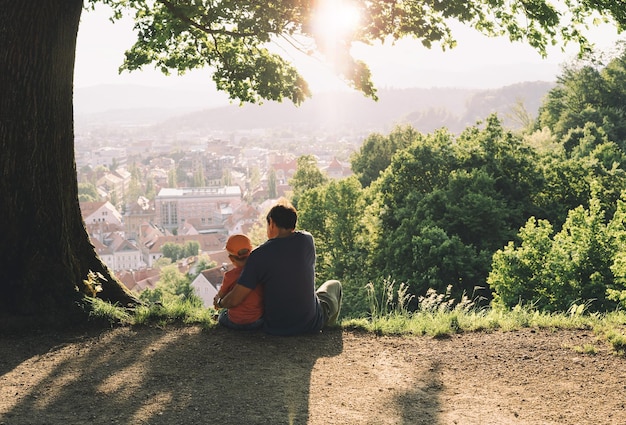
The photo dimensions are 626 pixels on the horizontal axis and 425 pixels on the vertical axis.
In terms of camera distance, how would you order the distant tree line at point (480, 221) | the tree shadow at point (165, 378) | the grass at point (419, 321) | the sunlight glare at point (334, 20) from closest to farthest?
1. the tree shadow at point (165, 378)
2. the grass at point (419, 321)
3. the sunlight glare at point (334, 20)
4. the distant tree line at point (480, 221)

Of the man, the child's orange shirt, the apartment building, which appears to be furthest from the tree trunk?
the apartment building

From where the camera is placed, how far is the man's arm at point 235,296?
566 cm

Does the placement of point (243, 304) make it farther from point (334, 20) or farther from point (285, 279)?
point (334, 20)

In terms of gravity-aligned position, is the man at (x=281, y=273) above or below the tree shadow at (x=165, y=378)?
above

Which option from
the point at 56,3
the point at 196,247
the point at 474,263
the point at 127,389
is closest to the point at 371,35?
the point at 56,3

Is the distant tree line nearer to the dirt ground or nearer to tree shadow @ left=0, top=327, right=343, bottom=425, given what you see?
the dirt ground

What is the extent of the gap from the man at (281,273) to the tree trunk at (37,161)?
5.37 ft

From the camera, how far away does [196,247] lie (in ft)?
447

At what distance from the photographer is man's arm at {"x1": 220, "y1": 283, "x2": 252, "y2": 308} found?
566cm

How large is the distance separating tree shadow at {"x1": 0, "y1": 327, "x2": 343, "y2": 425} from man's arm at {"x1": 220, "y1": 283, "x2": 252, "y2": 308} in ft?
1.16

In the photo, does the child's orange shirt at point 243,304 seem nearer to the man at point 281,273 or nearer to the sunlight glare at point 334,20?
the man at point 281,273

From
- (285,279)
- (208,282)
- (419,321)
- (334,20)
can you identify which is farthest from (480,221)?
(208,282)

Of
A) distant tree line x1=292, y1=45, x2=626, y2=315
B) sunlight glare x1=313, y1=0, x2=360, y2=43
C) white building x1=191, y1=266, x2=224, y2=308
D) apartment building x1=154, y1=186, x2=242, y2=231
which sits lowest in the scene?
white building x1=191, y1=266, x2=224, y2=308

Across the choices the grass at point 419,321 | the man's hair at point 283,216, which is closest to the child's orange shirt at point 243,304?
the grass at point 419,321
